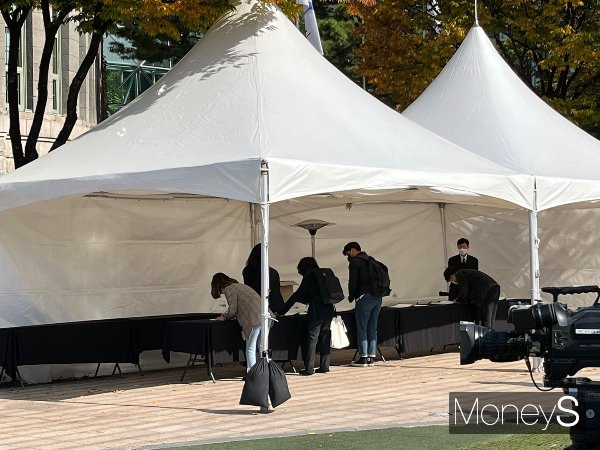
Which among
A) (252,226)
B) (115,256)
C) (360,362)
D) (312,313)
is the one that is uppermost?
(252,226)

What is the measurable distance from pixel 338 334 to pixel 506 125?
4120 mm

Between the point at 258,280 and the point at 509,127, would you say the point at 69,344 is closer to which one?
the point at 258,280

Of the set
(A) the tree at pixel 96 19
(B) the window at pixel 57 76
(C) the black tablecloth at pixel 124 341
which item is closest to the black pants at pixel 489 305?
(C) the black tablecloth at pixel 124 341

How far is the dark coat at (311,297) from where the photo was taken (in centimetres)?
1542

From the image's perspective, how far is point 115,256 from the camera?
665 inches

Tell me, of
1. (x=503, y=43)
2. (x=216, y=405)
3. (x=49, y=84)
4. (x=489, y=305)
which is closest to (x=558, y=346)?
(x=216, y=405)

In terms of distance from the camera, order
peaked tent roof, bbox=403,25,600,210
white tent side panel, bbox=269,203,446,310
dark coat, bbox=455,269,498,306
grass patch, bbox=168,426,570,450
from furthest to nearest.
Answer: white tent side panel, bbox=269,203,446,310
dark coat, bbox=455,269,498,306
peaked tent roof, bbox=403,25,600,210
grass patch, bbox=168,426,570,450

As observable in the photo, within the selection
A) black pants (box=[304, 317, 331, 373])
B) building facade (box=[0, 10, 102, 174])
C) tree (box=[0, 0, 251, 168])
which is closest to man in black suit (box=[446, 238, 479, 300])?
black pants (box=[304, 317, 331, 373])

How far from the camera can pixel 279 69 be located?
15.1m

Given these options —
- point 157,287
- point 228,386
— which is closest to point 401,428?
point 228,386

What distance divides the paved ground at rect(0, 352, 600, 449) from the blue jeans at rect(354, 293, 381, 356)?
0.36m

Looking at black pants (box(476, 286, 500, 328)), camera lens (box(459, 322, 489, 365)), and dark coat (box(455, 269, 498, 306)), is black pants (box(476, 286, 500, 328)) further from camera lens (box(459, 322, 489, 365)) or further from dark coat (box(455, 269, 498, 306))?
camera lens (box(459, 322, 489, 365))

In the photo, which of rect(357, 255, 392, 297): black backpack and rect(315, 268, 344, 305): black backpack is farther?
rect(357, 255, 392, 297): black backpack

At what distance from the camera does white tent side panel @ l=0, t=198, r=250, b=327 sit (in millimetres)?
15414
